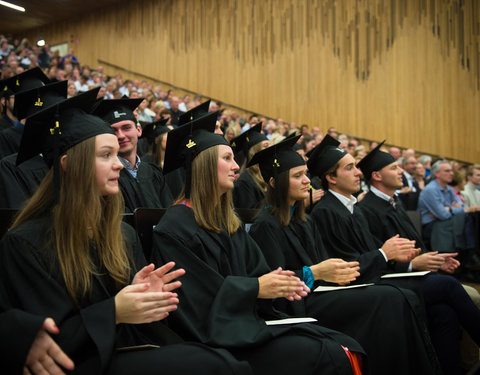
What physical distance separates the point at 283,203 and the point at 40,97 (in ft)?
6.81

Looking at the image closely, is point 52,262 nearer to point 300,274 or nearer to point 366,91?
point 300,274

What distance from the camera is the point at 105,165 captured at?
2.08 metres

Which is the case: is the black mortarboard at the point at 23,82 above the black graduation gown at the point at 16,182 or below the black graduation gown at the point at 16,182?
above

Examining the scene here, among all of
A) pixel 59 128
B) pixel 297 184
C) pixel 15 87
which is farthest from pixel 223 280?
pixel 15 87

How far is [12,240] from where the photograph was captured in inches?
73.5

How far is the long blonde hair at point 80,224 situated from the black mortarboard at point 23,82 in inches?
117

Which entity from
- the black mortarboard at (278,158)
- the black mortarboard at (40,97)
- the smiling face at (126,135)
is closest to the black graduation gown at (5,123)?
the black mortarboard at (40,97)

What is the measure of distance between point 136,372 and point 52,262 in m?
0.54

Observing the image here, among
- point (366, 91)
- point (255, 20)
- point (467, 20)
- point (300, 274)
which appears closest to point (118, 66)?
point (255, 20)

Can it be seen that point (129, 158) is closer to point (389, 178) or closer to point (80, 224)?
point (80, 224)

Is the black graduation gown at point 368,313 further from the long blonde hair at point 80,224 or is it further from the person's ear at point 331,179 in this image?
the long blonde hair at point 80,224

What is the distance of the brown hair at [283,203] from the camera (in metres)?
3.45

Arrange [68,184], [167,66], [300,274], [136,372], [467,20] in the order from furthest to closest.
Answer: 1. [167,66]
2. [467,20]
3. [300,274]
4. [68,184]
5. [136,372]

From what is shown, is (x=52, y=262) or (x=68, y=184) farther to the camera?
(x=68, y=184)
